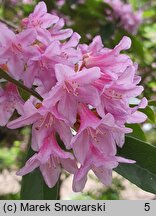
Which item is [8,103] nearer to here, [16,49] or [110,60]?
[16,49]

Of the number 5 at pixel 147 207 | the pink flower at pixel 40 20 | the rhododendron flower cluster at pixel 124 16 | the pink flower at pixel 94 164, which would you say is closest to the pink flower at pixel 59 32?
the pink flower at pixel 40 20

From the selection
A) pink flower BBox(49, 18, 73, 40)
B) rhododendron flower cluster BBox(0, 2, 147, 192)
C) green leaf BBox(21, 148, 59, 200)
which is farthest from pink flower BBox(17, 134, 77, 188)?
pink flower BBox(49, 18, 73, 40)

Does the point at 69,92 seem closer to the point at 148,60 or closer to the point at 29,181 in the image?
the point at 29,181

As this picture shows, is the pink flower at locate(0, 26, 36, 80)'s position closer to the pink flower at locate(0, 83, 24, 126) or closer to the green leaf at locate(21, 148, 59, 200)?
the pink flower at locate(0, 83, 24, 126)

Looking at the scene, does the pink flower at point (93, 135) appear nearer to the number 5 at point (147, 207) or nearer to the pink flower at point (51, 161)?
the pink flower at point (51, 161)

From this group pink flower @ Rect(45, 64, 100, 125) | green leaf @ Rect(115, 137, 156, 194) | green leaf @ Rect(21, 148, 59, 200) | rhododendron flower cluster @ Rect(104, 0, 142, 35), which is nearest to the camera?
pink flower @ Rect(45, 64, 100, 125)
